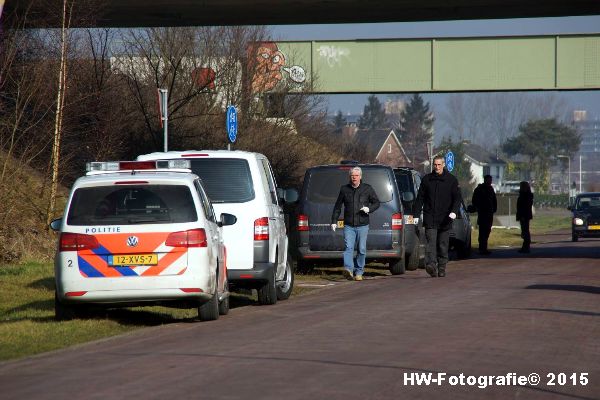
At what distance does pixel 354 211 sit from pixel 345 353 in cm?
1093

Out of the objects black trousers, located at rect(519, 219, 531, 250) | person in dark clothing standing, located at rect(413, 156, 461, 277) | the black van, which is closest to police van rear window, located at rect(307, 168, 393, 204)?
the black van

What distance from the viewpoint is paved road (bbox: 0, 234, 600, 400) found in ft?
31.4

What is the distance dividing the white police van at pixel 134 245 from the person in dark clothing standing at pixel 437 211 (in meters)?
8.21

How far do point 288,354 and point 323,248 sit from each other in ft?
39.8

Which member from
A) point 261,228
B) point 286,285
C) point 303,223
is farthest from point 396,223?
point 261,228

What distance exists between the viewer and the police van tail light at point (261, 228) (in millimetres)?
16859

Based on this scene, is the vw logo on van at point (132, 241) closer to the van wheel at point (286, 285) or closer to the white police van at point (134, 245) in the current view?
the white police van at point (134, 245)

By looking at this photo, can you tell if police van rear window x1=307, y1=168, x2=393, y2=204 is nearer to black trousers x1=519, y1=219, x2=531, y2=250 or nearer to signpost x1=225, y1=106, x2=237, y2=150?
signpost x1=225, y1=106, x2=237, y2=150

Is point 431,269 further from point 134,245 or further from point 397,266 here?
point 134,245

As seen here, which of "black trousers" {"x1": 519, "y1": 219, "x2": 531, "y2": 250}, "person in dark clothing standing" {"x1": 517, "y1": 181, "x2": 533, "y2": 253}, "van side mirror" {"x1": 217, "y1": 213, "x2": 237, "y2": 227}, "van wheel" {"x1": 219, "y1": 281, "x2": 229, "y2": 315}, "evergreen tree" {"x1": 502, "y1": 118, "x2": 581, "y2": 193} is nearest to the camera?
"van wheel" {"x1": 219, "y1": 281, "x2": 229, "y2": 315}

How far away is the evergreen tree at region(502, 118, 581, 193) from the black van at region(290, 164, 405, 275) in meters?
166

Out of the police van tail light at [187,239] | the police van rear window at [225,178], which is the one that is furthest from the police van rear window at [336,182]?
the police van tail light at [187,239]

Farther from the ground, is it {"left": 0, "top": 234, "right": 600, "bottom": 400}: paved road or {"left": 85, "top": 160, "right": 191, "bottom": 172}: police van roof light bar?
{"left": 85, "top": 160, "right": 191, "bottom": 172}: police van roof light bar

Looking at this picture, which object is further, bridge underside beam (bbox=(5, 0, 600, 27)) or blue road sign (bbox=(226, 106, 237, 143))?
bridge underside beam (bbox=(5, 0, 600, 27))
